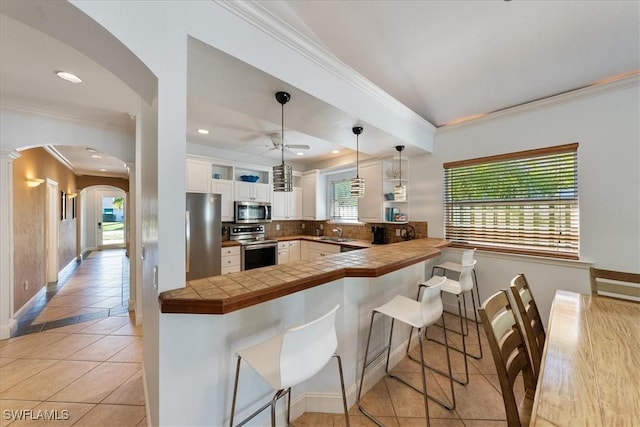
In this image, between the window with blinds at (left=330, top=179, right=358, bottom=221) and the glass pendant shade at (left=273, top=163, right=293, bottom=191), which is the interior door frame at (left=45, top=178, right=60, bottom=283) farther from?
the window with blinds at (left=330, top=179, right=358, bottom=221)

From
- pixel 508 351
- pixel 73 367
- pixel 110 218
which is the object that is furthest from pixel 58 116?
pixel 110 218

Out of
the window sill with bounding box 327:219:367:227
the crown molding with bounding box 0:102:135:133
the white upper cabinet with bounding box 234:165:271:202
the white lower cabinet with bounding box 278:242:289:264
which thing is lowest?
the white lower cabinet with bounding box 278:242:289:264

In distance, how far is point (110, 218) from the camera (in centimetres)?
977

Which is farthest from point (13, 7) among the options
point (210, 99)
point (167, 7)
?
point (210, 99)

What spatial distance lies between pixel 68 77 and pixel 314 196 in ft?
12.7

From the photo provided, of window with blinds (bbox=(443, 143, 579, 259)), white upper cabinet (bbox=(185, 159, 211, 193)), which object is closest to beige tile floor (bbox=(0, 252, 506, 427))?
window with blinds (bbox=(443, 143, 579, 259))

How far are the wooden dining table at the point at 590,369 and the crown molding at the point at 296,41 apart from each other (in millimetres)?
2127

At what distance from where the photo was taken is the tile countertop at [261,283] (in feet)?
3.50

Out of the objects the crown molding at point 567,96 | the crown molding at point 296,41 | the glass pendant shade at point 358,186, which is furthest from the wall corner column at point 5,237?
the crown molding at point 567,96

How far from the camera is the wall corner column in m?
2.63

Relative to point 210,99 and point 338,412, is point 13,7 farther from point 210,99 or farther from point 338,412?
point 338,412

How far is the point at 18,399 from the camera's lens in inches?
71.6

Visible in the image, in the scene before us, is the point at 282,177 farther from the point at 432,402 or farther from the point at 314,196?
the point at 314,196

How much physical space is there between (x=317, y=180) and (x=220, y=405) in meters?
4.30
